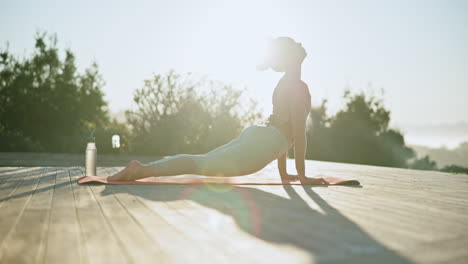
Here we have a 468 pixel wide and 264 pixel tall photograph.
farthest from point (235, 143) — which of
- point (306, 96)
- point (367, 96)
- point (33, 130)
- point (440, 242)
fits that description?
point (367, 96)

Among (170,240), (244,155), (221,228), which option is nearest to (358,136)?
(244,155)

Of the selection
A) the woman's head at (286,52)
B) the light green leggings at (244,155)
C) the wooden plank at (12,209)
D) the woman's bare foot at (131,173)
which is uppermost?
the woman's head at (286,52)

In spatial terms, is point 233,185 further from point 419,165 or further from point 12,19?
point 419,165

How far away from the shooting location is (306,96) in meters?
3.34

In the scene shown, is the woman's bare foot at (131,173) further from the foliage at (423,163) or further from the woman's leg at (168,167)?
the foliage at (423,163)

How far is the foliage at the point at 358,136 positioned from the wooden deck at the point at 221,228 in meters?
15.2

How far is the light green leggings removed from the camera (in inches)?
115

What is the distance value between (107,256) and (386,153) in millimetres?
18480

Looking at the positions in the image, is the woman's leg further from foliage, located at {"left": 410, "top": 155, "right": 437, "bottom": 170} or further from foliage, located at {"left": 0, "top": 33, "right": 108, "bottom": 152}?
foliage, located at {"left": 410, "top": 155, "right": 437, "bottom": 170}


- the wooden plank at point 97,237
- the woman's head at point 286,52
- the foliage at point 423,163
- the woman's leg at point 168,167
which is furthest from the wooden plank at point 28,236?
the foliage at point 423,163

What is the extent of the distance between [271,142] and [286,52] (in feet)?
2.77

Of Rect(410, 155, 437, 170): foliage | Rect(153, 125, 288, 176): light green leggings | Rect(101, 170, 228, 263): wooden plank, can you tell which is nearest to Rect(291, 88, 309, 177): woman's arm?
Rect(153, 125, 288, 176): light green leggings

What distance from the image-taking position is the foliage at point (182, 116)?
37.7ft

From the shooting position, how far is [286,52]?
3393 mm
